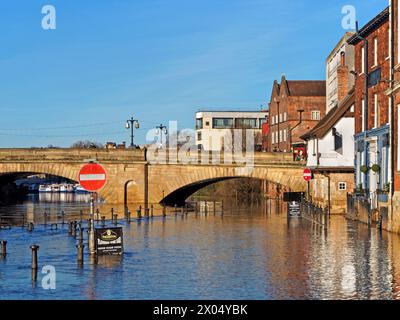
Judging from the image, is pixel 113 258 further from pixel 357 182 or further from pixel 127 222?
pixel 357 182

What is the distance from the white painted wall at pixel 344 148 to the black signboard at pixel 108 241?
3134 centimetres

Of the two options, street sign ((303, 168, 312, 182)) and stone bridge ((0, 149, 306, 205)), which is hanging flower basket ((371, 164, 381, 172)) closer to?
street sign ((303, 168, 312, 182))

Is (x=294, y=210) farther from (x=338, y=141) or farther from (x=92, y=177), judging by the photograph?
(x=92, y=177)

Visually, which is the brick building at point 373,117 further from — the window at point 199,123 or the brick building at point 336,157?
the window at point 199,123

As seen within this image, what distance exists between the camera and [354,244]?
32875mm

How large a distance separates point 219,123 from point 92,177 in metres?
137

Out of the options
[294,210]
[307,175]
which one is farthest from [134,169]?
[294,210]

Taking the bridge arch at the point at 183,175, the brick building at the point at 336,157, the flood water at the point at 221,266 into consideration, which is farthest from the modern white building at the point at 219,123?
the flood water at the point at 221,266

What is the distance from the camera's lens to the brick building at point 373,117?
4200 centimetres

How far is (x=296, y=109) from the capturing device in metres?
103
